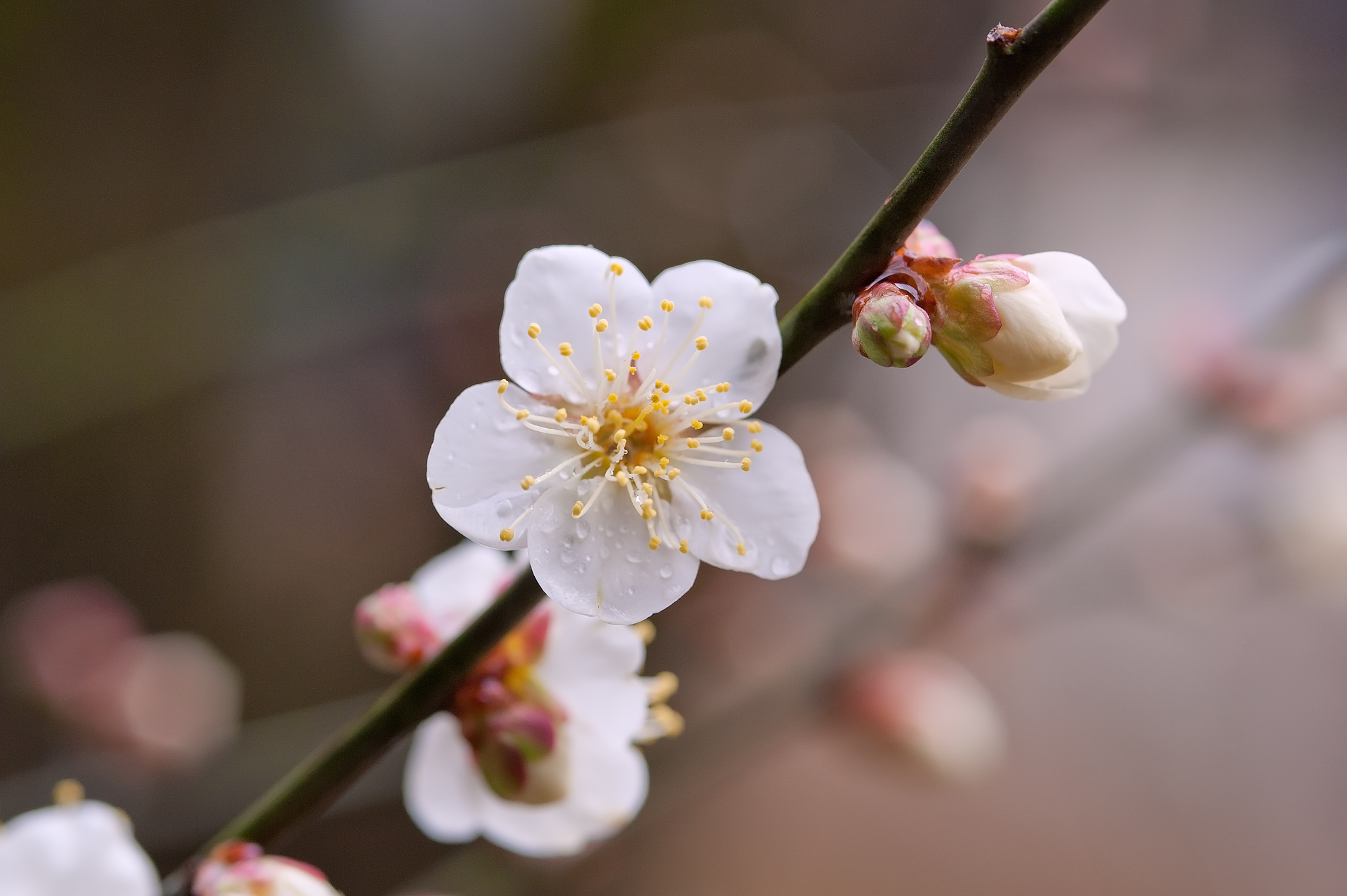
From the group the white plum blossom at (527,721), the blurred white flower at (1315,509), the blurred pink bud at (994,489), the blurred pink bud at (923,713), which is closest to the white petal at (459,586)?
the white plum blossom at (527,721)

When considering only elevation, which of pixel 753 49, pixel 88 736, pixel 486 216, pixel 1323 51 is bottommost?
pixel 88 736

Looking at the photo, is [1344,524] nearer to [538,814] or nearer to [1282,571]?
[1282,571]

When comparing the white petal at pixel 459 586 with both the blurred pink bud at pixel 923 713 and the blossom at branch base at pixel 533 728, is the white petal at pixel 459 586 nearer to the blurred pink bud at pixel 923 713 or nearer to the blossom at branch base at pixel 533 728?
the blossom at branch base at pixel 533 728

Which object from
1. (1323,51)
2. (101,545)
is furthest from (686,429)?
(1323,51)

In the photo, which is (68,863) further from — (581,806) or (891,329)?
(891,329)

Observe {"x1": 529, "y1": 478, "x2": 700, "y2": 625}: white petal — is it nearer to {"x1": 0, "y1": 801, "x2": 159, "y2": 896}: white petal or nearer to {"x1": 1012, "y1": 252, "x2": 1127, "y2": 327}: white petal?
{"x1": 1012, "y1": 252, "x2": 1127, "y2": 327}: white petal

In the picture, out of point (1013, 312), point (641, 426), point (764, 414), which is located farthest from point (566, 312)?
point (764, 414)

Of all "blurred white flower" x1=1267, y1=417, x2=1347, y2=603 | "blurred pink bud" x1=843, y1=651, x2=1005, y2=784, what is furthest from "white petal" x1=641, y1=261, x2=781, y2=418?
"blurred white flower" x1=1267, y1=417, x2=1347, y2=603
